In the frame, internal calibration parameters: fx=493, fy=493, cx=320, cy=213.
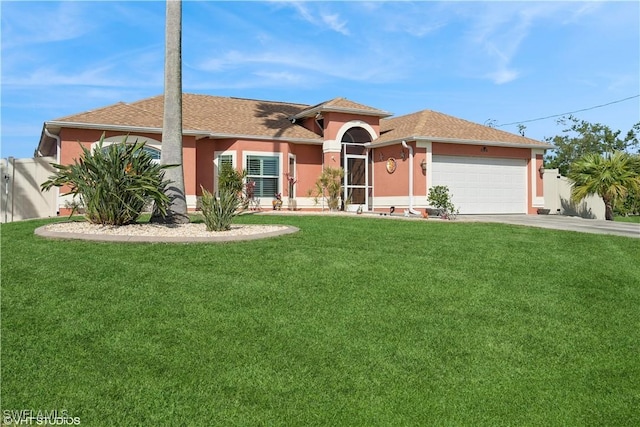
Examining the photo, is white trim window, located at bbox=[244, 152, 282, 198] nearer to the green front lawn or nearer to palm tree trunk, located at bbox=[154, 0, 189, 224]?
palm tree trunk, located at bbox=[154, 0, 189, 224]

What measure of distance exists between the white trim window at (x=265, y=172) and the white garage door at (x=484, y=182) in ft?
22.6

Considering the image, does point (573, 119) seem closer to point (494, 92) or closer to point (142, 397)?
point (494, 92)

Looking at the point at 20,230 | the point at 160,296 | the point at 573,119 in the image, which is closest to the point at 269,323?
the point at 160,296

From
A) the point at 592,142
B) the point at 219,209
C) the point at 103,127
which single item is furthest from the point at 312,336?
the point at 592,142

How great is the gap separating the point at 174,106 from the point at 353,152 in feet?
40.9

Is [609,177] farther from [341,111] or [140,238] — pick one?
[140,238]

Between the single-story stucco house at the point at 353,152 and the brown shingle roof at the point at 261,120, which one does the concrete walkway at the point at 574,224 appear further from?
the brown shingle roof at the point at 261,120

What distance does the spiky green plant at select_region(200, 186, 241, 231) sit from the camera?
1061cm

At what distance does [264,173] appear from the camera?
21.7m

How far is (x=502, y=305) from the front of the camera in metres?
6.75

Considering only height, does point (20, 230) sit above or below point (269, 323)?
above

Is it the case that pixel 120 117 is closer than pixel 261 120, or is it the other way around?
pixel 120 117

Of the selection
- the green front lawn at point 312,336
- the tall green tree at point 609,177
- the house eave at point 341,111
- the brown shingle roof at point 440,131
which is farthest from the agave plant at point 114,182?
the tall green tree at point 609,177

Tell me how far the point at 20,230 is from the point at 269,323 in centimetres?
808
